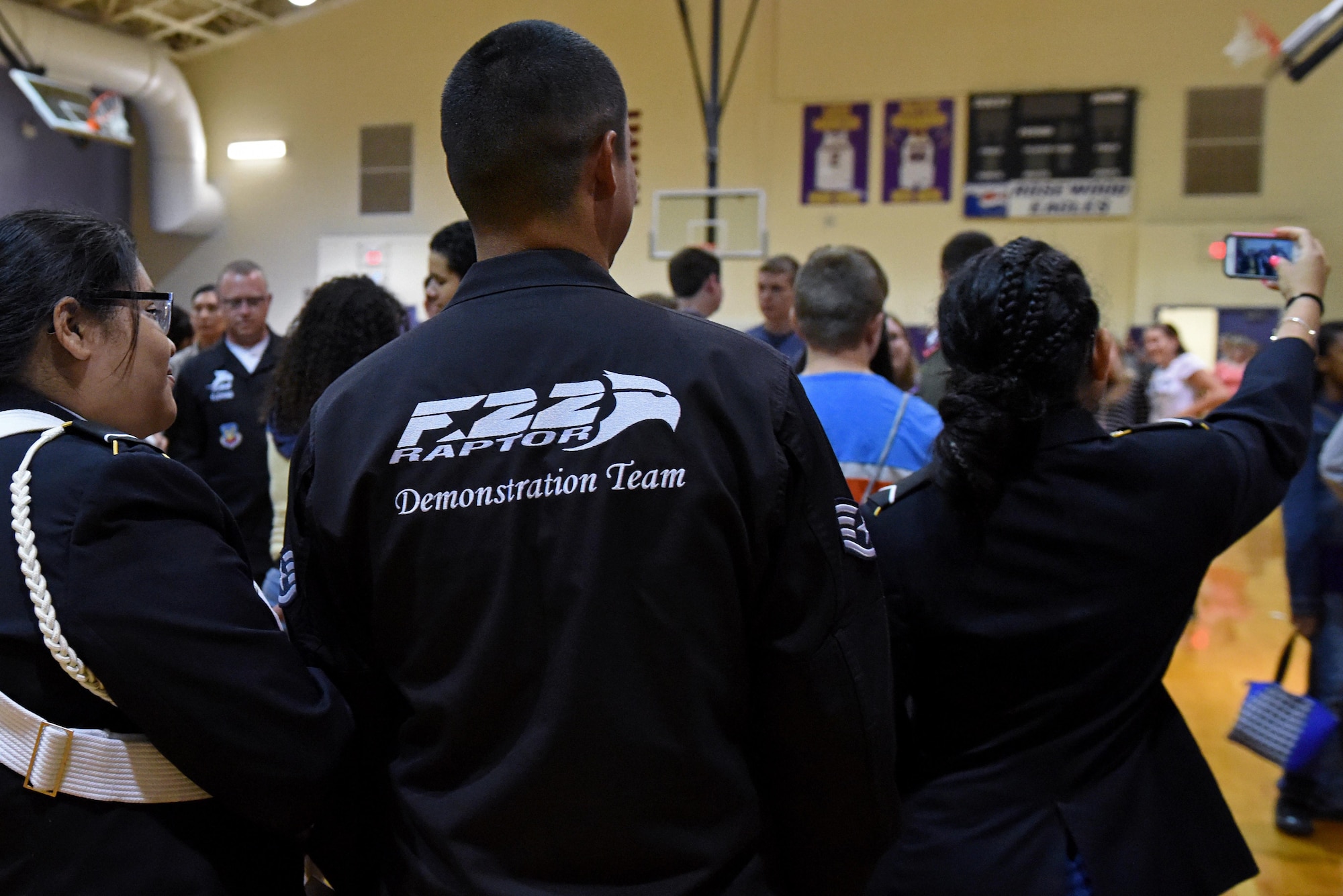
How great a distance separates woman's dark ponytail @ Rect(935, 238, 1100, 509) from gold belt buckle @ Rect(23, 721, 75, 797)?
45.3 inches

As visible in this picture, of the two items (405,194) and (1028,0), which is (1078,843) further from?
(405,194)

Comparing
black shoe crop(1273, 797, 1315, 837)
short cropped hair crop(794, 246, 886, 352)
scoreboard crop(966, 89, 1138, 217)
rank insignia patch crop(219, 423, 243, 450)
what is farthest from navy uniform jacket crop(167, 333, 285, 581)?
scoreboard crop(966, 89, 1138, 217)

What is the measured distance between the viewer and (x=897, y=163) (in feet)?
38.4

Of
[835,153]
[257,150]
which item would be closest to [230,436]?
[835,153]

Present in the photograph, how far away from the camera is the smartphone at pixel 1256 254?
1.88 metres

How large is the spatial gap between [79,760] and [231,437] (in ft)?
9.05

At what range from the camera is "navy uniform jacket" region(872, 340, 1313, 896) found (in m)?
1.48

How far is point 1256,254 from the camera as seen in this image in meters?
1.93

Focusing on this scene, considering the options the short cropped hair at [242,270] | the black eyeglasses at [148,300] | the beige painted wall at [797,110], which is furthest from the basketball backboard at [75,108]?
the black eyeglasses at [148,300]

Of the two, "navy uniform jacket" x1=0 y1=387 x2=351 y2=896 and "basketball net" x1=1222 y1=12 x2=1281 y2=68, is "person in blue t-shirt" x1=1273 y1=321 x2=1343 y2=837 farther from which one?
"basketball net" x1=1222 y1=12 x2=1281 y2=68

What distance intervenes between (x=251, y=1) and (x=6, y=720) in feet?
46.2

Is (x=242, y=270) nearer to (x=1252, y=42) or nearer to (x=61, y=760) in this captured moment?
(x=61, y=760)

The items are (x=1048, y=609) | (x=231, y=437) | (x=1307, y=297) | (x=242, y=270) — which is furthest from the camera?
(x=242, y=270)

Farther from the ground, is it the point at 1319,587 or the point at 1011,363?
the point at 1011,363
